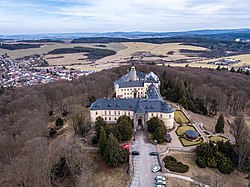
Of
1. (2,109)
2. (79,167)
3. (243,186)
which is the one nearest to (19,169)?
(79,167)

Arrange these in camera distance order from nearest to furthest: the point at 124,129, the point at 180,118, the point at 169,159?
1. the point at 169,159
2. the point at 124,129
3. the point at 180,118

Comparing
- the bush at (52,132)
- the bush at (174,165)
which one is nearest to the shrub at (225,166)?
the bush at (174,165)

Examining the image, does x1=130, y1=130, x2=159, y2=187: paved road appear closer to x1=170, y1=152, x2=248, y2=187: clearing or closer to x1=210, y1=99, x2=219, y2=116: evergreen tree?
x1=170, y1=152, x2=248, y2=187: clearing

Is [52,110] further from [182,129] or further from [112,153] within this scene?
[182,129]

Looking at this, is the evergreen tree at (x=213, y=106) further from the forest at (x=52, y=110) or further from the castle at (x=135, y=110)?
the castle at (x=135, y=110)

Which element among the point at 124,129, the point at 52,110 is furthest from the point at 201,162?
the point at 52,110

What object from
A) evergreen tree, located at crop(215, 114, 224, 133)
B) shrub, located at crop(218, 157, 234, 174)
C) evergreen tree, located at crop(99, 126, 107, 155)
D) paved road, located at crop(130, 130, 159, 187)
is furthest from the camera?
evergreen tree, located at crop(215, 114, 224, 133)

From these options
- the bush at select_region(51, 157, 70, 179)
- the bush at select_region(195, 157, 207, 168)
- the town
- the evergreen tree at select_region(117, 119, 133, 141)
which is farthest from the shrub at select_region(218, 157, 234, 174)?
the town
